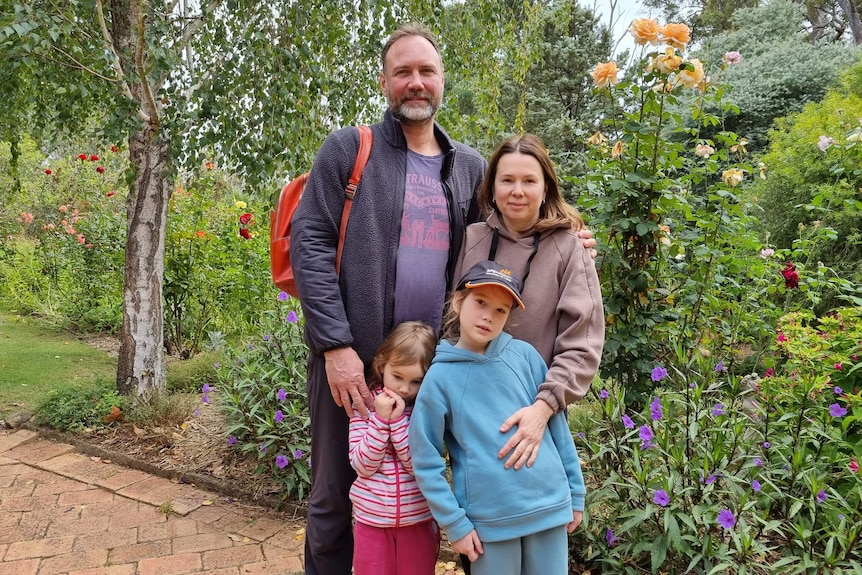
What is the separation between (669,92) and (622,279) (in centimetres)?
83

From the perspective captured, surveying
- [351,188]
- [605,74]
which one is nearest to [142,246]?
[351,188]

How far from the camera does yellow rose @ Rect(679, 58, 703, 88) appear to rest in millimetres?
2404

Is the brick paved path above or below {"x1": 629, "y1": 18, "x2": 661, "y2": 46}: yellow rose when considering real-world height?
below

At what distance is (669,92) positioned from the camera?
2527mm

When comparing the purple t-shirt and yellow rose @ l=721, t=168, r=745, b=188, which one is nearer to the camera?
the purple t-shirt

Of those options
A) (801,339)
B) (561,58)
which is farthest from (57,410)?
(561,58)

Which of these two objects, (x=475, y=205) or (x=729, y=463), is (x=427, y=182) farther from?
(x=729, y=463)

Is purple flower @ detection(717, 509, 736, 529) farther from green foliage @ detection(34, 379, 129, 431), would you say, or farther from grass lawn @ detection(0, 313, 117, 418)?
grass lawn @ detection(0, 313, 117, 418)

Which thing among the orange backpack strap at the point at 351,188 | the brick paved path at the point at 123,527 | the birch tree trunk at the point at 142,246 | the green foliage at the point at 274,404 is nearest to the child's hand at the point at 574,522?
the orange backpack strap at the point at 351,188

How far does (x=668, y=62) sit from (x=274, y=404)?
2429mm

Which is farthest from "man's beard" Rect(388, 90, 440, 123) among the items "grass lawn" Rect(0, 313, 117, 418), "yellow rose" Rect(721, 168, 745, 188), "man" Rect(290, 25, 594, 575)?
"grass lawn" Rect(0, 313, 117, 418)

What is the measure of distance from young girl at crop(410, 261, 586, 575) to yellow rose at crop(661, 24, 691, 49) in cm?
157

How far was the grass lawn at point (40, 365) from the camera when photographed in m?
4.38

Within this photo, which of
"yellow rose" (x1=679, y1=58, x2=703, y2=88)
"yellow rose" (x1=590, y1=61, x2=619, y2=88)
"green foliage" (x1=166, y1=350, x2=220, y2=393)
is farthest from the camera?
"green foliage" (x1=166, y1=350, x2=220, y2=393)
